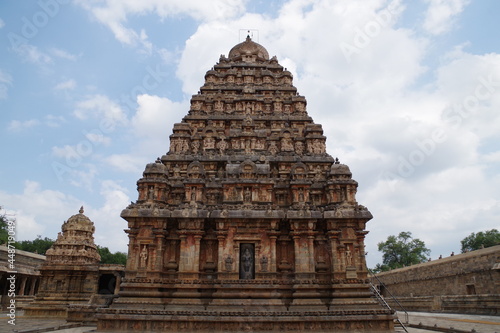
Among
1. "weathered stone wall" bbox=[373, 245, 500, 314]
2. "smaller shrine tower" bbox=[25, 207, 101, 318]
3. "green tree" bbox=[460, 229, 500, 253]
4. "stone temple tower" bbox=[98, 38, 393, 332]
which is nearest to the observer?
"stone temple tower" bbox=[98, 38, 393, 332]

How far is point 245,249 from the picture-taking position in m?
17.8

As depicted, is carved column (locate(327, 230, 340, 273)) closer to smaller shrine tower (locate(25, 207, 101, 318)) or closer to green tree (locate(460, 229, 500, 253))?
smaller shrine tower (locate(25, 207, 101, 318))

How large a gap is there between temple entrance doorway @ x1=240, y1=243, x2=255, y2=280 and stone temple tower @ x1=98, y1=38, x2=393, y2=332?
50 millimetres

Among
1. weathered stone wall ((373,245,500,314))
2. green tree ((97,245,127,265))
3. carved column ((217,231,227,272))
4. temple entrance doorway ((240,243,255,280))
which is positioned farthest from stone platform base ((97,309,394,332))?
green tree ((97,245,127,265))

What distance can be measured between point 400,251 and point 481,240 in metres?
19.0

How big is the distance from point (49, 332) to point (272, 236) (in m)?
11.6

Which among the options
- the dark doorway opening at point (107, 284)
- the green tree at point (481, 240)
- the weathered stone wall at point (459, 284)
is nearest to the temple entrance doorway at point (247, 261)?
the weathered stone wall at point (459, 284)

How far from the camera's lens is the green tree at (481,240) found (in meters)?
63.0

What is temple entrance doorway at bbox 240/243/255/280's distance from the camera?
1747 centimetres

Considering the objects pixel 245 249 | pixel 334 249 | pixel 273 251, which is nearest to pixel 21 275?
pixel 245 249

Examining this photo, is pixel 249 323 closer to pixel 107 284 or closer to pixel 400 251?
pixel 107 284

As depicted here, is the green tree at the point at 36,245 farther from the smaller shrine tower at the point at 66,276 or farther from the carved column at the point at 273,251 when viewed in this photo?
the carved column at the point at 273,251

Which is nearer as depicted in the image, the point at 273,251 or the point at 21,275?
the point at 273,251

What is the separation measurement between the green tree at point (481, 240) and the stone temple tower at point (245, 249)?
186ft
